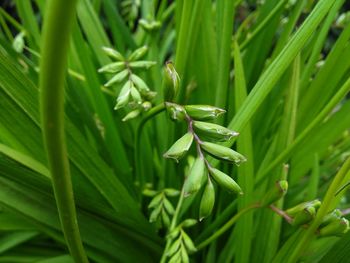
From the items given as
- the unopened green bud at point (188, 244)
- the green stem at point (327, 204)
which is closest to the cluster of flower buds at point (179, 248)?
the unopened green bud at point (188, 244)

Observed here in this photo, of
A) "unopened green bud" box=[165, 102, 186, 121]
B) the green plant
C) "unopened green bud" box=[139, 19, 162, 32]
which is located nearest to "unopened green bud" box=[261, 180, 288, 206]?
the green plant

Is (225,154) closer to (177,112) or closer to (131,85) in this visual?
(177,112)

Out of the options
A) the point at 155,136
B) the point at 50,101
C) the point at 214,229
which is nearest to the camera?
the point at 50,101

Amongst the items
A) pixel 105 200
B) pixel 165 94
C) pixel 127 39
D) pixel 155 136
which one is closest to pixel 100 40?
pixel 127 39

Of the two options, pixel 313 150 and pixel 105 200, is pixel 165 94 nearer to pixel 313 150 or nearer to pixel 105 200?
pixel 105 200

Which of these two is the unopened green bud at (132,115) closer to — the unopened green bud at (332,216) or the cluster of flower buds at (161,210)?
the cluster of flower buds at (161,210)

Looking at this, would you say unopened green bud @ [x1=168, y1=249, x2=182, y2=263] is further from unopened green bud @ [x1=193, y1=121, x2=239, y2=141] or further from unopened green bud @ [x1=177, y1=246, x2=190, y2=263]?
unopened green bud @ [x1=193, y1=121, x2=239, y2=141]
